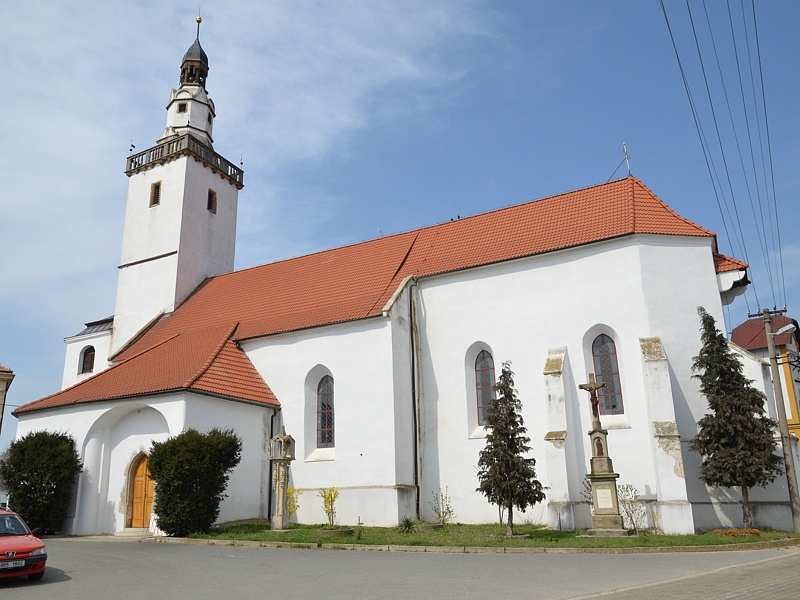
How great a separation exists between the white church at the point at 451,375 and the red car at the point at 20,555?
771cm

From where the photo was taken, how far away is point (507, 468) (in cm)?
1523

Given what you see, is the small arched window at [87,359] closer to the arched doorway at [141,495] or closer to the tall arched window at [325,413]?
the arched doorway at [141,495]

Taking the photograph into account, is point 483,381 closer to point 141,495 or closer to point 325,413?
point 325,413

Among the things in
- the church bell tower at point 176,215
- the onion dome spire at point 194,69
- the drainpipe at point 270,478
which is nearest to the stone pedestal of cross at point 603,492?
the drainpipe at point 270,478

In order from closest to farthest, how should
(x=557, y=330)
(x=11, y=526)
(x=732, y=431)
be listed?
1. (x=11, y=526)
2. (x=732, y=431)
3. (x=557, y=330)

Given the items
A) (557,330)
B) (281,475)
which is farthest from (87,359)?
(557,330)

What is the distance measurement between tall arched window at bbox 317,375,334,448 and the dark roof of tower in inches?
740

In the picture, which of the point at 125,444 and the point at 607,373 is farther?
the point at 125,444

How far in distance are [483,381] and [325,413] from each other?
204 inches

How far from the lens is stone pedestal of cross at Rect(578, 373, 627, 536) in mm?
14758

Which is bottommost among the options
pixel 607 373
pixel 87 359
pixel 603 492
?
pixel 603 492

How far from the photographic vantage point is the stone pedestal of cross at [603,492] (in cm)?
1476

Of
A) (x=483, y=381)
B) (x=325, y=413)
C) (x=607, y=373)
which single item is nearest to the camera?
(x=607, y=373)

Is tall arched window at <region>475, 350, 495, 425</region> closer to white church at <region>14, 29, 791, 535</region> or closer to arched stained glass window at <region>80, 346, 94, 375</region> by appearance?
white church at <region>14, 29, 791, 535</region>
